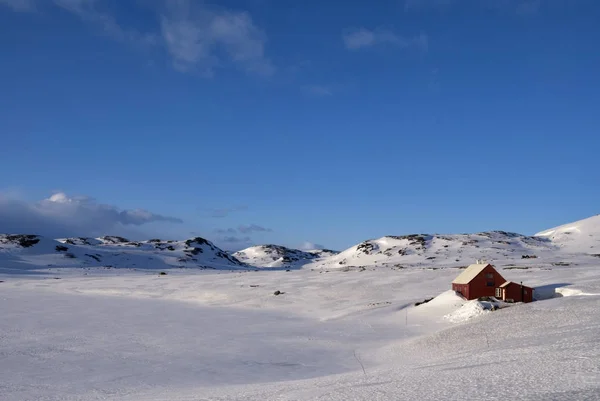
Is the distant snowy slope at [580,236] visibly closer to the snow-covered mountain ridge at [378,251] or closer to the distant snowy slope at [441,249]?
the snow-covered mountain ridge at [378,251]

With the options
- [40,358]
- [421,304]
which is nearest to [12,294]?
[40,358]

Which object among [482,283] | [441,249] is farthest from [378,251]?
[482,283]

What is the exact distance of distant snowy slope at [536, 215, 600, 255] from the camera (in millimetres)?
100069

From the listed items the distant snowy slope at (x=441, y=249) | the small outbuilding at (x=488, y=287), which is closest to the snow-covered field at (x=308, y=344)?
the small outbuilding at (x=488, y=287)

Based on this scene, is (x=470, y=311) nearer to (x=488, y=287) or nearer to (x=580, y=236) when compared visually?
(x=488, y=287)

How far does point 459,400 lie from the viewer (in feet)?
30.4

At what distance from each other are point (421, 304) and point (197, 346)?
64.9 ft

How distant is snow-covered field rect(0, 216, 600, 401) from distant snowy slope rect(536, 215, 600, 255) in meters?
58.7

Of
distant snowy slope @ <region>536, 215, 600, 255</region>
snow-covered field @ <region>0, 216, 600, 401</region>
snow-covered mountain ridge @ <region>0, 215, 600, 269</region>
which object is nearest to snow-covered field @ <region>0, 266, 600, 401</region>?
snow-covered field @ <region>0, 216, 600, 401</region>

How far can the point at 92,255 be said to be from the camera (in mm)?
113500

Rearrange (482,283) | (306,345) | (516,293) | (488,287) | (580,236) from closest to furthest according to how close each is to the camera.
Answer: (306,345)
(516,293)
(488,287)
(482,283)
(580,236)

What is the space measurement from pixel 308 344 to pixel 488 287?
668 inches

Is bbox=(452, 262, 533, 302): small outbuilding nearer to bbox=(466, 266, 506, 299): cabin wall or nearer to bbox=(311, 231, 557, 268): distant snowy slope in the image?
bbox=(466, 266, 506, 299): cabin wall

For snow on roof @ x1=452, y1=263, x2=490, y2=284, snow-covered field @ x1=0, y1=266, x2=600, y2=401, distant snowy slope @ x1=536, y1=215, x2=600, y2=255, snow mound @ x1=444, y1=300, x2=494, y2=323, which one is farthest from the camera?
distant snowy slope @ x1=536, y1=215, x2=600, y2=255
